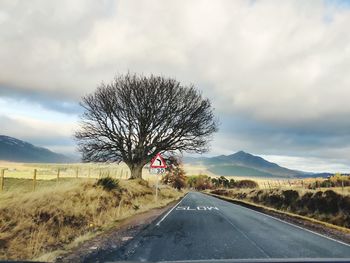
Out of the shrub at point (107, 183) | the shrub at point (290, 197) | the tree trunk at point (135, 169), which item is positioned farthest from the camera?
the tree trunk at point (135, 169)

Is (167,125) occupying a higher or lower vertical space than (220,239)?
higher

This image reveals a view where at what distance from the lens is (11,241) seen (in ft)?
34.1

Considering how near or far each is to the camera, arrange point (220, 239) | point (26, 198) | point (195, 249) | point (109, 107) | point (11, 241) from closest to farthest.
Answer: point (195, 249) → point (11, 241) → point (220, 239) → point (26, 198) → point (109, 107)

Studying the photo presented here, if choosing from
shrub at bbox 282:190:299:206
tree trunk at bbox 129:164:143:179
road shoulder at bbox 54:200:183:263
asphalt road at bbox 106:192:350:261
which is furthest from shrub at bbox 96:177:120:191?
shrub at bbox 282:190:299:206

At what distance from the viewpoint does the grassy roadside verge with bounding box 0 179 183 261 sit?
9.91m

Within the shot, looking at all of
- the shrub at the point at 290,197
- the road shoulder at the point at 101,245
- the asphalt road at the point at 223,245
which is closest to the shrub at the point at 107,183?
the road shoulder at the point at 101,245

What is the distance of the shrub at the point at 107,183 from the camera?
22781 mm

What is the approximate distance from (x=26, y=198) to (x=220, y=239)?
7.04 m

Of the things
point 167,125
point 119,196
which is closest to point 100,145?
point 167,125

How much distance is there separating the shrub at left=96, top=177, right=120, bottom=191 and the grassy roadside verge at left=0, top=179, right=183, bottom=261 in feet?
3.91

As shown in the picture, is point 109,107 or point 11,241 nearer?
point 11,241

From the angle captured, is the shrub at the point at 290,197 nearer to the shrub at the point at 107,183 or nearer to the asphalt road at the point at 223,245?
the shrub at the point at 107,183

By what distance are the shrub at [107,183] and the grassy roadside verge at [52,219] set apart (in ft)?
3.91

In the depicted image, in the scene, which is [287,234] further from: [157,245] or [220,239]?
[157,245]
